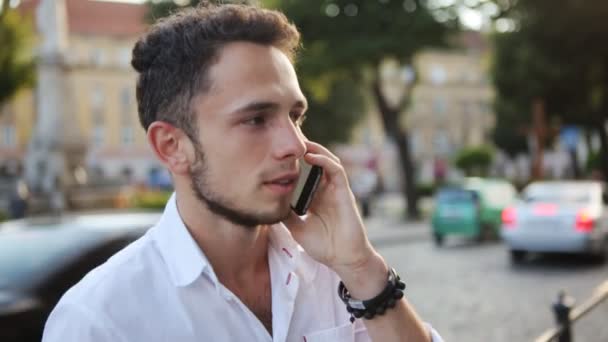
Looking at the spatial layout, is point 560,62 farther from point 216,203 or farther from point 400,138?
point 216,203

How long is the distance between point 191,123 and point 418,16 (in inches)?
844

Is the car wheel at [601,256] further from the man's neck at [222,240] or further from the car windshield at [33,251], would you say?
the man's neck at [222,240]

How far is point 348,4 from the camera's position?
23.3m

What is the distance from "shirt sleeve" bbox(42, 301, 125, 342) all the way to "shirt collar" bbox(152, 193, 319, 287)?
8.2 inches

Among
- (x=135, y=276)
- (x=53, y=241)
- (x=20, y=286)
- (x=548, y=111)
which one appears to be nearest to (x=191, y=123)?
(x=135, y=276)

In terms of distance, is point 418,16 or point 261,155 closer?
point 261,155

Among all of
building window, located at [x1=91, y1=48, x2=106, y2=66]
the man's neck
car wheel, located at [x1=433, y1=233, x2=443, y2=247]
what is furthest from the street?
building window, located at [x1=91, y1=48, x2=106, y2=66]

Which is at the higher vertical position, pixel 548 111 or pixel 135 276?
pixel 135 276

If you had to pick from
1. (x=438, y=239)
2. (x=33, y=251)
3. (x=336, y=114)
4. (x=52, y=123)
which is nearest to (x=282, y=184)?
(x=33, y=251)

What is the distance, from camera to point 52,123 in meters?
27.5

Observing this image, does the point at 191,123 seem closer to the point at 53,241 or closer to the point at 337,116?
the point at 53,241

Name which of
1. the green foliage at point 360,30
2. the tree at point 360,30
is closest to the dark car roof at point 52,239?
the green foliage at point 360,30

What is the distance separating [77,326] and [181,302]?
0.25m

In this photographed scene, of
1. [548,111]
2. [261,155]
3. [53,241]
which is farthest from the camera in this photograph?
[548,111]
